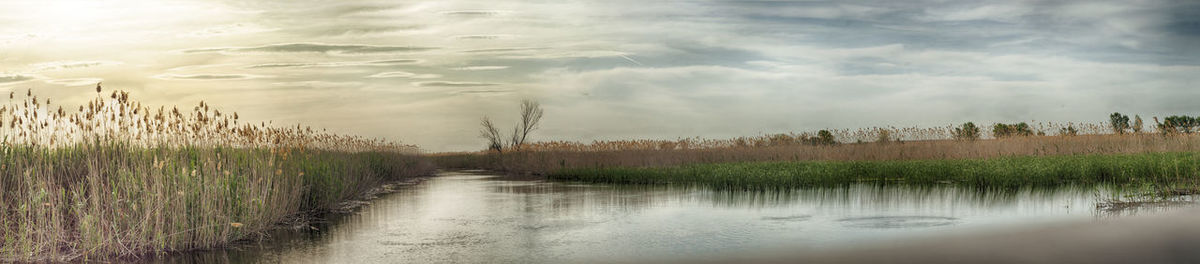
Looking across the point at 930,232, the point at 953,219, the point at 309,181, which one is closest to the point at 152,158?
the point at 309,181

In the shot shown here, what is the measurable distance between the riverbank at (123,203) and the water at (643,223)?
0.51 m

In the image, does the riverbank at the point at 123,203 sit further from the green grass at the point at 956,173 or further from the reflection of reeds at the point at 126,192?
the green grass at the point at 956,173

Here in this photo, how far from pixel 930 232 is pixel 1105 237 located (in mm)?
2001

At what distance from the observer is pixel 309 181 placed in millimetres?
15273

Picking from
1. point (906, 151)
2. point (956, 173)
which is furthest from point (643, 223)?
point (906, 151)

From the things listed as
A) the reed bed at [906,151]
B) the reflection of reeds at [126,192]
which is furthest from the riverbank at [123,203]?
the reed bed at [906,151]

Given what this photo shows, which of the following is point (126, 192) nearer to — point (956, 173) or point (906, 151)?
point (956, 173)

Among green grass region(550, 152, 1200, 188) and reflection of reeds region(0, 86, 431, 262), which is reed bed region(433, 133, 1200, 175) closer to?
green grass region(550, 152, 1200, 188)

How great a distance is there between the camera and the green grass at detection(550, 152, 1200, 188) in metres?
18.8

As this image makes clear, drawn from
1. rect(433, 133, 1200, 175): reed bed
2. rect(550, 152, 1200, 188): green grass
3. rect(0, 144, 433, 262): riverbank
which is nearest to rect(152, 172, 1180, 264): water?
rect(0, 144, 433, 262): riverbank

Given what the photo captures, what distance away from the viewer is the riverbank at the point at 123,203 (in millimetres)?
8906

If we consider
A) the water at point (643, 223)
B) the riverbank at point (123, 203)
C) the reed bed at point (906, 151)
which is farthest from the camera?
the reed bed at point (906, 151)

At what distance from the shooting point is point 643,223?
1220 centimetres

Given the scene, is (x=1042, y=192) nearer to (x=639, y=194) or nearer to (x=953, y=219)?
(x=953, y=219)
